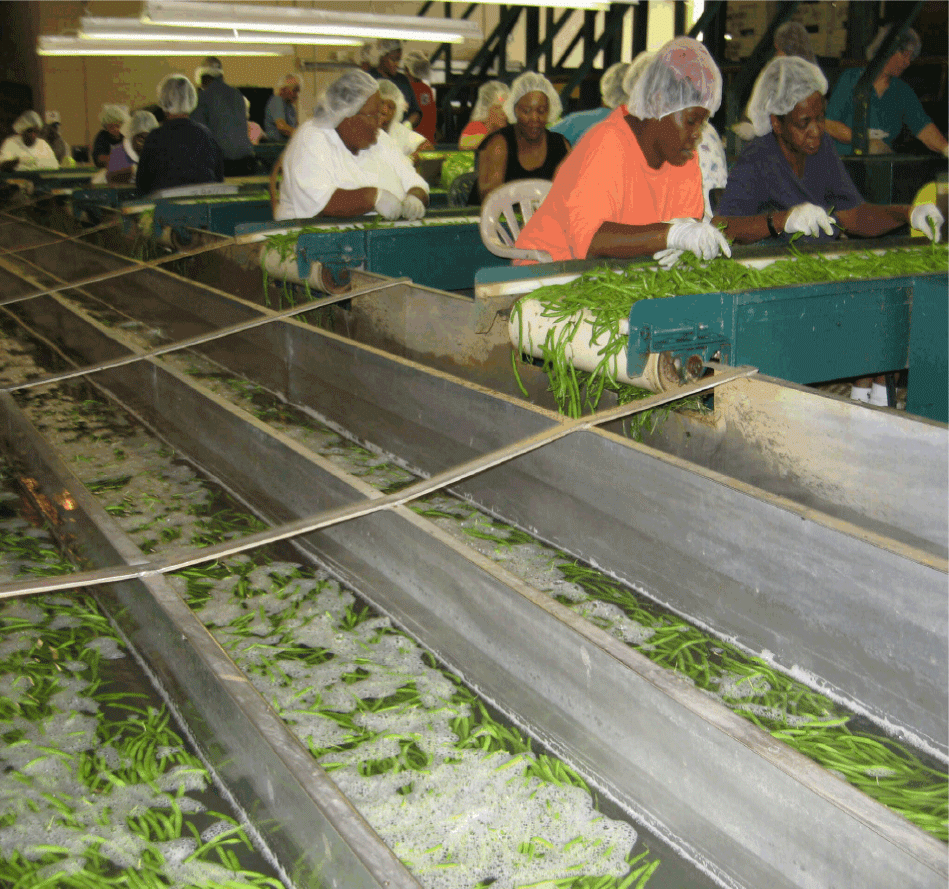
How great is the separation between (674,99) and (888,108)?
4183mm

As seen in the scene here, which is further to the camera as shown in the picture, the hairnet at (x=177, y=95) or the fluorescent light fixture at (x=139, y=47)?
the fluorescent light fixture at (x=139, y=47)

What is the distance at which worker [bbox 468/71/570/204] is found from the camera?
17.6 ft

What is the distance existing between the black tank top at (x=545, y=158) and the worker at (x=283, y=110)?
6.61 m

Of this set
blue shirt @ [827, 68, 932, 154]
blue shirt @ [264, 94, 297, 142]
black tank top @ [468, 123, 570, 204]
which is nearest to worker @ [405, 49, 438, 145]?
blue shirt @ [264, 94, 297, 142]

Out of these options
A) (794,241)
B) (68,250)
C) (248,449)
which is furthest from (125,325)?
(794,241)

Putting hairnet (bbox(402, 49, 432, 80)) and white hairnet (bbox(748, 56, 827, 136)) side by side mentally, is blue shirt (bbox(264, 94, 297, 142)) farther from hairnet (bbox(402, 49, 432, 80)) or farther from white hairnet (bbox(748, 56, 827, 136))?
white hairnet (bbox(748, 56, 827, 136))

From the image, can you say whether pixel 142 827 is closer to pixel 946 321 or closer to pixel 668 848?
pixel 668 848

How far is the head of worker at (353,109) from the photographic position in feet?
16.6

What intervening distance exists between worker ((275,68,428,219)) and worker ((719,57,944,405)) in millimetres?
1755

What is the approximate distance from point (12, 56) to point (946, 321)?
17.9m

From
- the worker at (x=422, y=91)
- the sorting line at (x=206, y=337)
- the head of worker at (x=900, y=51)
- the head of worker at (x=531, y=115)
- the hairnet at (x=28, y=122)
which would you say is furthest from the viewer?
the hairnet at (x=28, y=122)

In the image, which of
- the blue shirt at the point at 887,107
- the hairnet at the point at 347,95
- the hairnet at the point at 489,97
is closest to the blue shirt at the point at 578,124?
the hairnet at the point at 347,95

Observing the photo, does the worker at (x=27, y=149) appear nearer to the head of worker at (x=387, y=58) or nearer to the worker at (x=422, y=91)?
the worker at (x=422, y=91)

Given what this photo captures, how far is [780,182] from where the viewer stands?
3.87 meters
